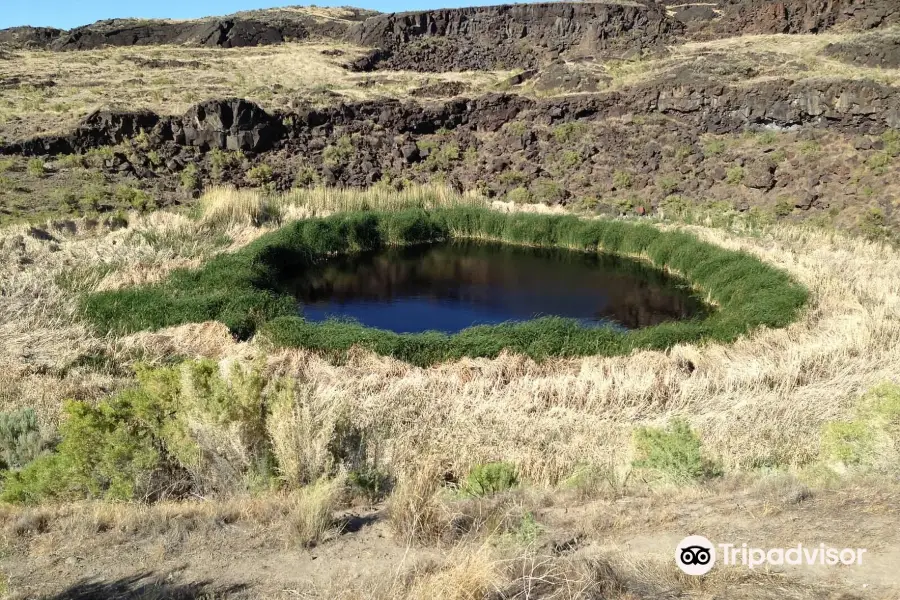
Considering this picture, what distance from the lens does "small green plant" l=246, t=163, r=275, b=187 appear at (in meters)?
32.3

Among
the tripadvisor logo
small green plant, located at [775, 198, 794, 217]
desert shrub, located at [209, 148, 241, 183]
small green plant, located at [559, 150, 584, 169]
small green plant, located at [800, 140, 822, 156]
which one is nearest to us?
the tripadvisor logo

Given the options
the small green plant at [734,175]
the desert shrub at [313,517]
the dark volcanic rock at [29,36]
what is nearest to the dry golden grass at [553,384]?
the desert shrub at [313,517]

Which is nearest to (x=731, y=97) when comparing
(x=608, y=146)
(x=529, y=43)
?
(x=608, y=146)

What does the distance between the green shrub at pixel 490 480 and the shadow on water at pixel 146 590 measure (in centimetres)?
250

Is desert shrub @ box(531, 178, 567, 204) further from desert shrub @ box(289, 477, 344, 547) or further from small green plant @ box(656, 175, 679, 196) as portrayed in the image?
desert shrub @ box(289, 477, 344, 547)

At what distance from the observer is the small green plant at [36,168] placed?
2747 cm

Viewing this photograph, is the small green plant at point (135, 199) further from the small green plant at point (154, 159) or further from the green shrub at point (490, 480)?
the green shrub at point (490, 480)

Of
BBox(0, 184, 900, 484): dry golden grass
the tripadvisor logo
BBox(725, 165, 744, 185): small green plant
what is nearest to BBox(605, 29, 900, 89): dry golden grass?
BBox(725, 165, 744, 185): small green plant

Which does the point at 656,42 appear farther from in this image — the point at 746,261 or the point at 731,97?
the point at 746,261

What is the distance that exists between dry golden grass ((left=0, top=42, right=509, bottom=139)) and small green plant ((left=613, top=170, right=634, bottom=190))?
14.9 m

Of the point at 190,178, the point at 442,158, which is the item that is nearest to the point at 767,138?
the point at 442,158

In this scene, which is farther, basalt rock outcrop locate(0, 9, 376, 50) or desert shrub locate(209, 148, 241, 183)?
basalt rock outcrop locate(0, 9, 376, 50)

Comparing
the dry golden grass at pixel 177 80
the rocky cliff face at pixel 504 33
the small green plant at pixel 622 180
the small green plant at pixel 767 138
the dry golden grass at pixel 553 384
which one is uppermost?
the rocky cliff face at pixel 504 33

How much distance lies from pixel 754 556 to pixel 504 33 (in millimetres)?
61226
